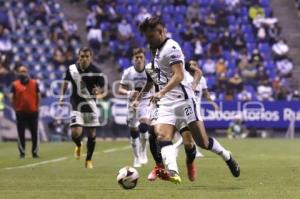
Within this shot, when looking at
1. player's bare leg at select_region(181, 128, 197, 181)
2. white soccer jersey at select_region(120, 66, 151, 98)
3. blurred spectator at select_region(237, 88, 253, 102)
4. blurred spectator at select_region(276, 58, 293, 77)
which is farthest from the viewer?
blurred spectator at select_region(276, 58, 293, 77)

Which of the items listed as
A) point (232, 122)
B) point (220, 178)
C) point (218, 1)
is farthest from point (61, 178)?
point (218, 1)

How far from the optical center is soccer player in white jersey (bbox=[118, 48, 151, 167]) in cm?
1773

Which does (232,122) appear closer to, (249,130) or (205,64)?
(249,130)

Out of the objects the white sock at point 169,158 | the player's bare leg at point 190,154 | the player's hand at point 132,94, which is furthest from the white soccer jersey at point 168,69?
the player's hand at point 132,94

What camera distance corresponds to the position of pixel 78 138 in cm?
1777

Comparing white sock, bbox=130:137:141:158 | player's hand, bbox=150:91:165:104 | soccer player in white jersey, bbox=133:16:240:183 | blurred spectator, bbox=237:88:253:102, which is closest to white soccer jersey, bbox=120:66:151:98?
white sock, bbox=130:137:141:158

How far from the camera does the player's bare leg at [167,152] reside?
11.5 m

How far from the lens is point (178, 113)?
11.9m

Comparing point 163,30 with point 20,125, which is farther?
point 20,125

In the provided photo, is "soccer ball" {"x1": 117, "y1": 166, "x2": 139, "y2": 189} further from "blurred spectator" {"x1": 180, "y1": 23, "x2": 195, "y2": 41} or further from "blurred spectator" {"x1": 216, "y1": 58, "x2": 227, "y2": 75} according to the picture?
"blurred spectator" {"x1": 180, "y1": 23, "x2": 195, "y2": 41}

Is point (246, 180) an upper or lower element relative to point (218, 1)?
lower

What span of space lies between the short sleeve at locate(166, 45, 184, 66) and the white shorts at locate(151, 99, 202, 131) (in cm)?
63

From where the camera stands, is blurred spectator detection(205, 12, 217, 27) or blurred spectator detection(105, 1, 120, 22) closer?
blurred spectator detection(205, 12, 217, 27)

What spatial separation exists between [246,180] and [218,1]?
29019 mm
